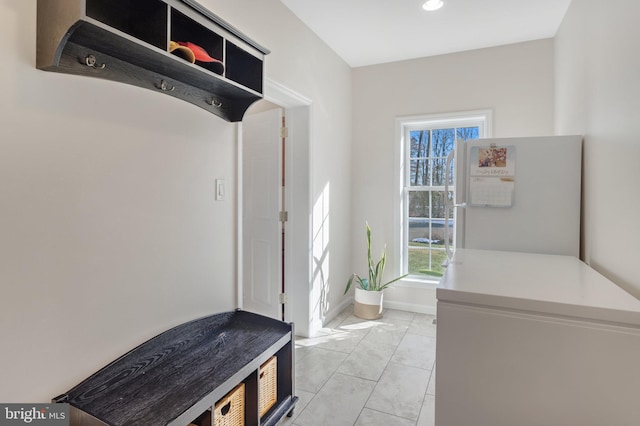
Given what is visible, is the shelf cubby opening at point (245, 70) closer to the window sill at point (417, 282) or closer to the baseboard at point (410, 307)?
the window sill at point (417, 282)

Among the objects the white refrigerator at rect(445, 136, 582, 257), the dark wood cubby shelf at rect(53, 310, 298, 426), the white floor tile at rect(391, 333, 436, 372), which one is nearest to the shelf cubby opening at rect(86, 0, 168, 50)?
the dark wood cubby shelf at rect(53, 310, 298, 426)

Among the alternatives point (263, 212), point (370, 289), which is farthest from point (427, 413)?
point (263, 212)

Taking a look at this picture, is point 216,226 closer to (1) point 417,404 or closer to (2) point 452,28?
(1) point 417,404

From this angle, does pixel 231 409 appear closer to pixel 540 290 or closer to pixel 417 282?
Result: pixel 540 290

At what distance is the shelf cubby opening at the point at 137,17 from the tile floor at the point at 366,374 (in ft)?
6.54

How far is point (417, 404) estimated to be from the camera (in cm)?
204

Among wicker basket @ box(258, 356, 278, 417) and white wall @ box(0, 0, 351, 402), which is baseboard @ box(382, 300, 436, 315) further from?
white wall @ box(0, 0, 351, 402)

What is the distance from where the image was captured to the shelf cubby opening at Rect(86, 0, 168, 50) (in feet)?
4.33

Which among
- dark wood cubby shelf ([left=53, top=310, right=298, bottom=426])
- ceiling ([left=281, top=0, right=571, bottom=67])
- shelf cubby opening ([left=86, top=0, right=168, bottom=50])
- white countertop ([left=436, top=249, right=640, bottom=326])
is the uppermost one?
ceiling ([left=281, top=0, right=571, bottom=67])

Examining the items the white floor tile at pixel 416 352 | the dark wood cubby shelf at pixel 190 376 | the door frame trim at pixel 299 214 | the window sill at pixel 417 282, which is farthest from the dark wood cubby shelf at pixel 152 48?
the window sill at pixel 417 282

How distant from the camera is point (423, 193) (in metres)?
3.67

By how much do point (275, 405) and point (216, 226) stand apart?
3.45 ft

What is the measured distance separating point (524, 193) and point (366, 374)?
1.57m

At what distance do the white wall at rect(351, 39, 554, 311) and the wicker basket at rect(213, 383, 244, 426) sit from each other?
2383 millimetres
